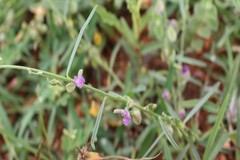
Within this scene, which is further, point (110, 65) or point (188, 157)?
point (110, 65)

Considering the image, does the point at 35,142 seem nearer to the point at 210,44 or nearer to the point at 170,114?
the point at 170,114

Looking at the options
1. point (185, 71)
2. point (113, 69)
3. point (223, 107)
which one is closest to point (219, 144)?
point (223, 107)

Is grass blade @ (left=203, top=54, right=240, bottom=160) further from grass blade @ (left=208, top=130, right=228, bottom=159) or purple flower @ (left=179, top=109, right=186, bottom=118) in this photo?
purple flower @ (left=179, top=109, right=186, bottom=118)

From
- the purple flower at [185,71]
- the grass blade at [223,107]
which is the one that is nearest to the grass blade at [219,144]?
the grass blade at [223,107]

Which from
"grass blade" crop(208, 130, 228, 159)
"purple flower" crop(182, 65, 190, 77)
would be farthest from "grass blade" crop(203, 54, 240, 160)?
"purple flower" crop(182, 65, 190, 77)

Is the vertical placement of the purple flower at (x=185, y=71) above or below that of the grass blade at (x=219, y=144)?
above

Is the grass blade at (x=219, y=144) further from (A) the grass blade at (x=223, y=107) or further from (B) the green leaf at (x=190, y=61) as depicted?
(B) the green leaf at (x=190, y=61)

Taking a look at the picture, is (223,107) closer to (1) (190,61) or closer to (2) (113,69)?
(1) (190,61)

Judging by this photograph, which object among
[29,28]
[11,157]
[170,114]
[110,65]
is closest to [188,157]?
[170,114]
